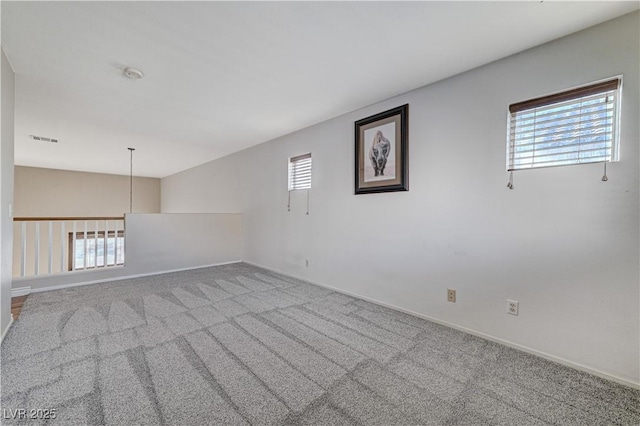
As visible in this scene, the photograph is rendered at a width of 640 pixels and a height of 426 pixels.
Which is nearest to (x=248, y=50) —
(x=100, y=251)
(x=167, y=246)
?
(x=167, y=246)

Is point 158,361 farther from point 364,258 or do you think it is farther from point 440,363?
point 364,258

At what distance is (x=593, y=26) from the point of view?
1822 millimetres

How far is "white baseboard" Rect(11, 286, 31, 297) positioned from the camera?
3.22m

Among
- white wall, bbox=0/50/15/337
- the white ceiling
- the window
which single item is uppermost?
the white ceiling

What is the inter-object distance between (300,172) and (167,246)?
2857 mm

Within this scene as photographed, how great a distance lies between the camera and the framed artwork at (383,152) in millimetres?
2855

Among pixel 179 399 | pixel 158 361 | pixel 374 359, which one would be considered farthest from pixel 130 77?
pixel 374 359

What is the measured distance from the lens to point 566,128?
6.31 ft

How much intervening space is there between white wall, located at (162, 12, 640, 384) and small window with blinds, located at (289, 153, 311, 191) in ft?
1.54

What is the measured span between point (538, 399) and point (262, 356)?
185 centimetres

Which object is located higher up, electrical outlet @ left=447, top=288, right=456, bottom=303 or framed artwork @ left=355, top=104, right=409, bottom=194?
framed artwork @ left=355, top=104, right=409, bottom=194

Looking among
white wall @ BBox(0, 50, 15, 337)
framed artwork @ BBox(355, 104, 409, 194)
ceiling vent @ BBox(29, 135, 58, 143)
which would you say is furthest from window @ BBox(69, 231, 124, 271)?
framed artwork @ BBox(355, 104, 409, 194)

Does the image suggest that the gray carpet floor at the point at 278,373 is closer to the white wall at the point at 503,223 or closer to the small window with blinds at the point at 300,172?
the white wall at the point at 503,223

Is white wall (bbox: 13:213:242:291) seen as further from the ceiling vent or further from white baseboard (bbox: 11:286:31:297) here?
the ceiling vent
